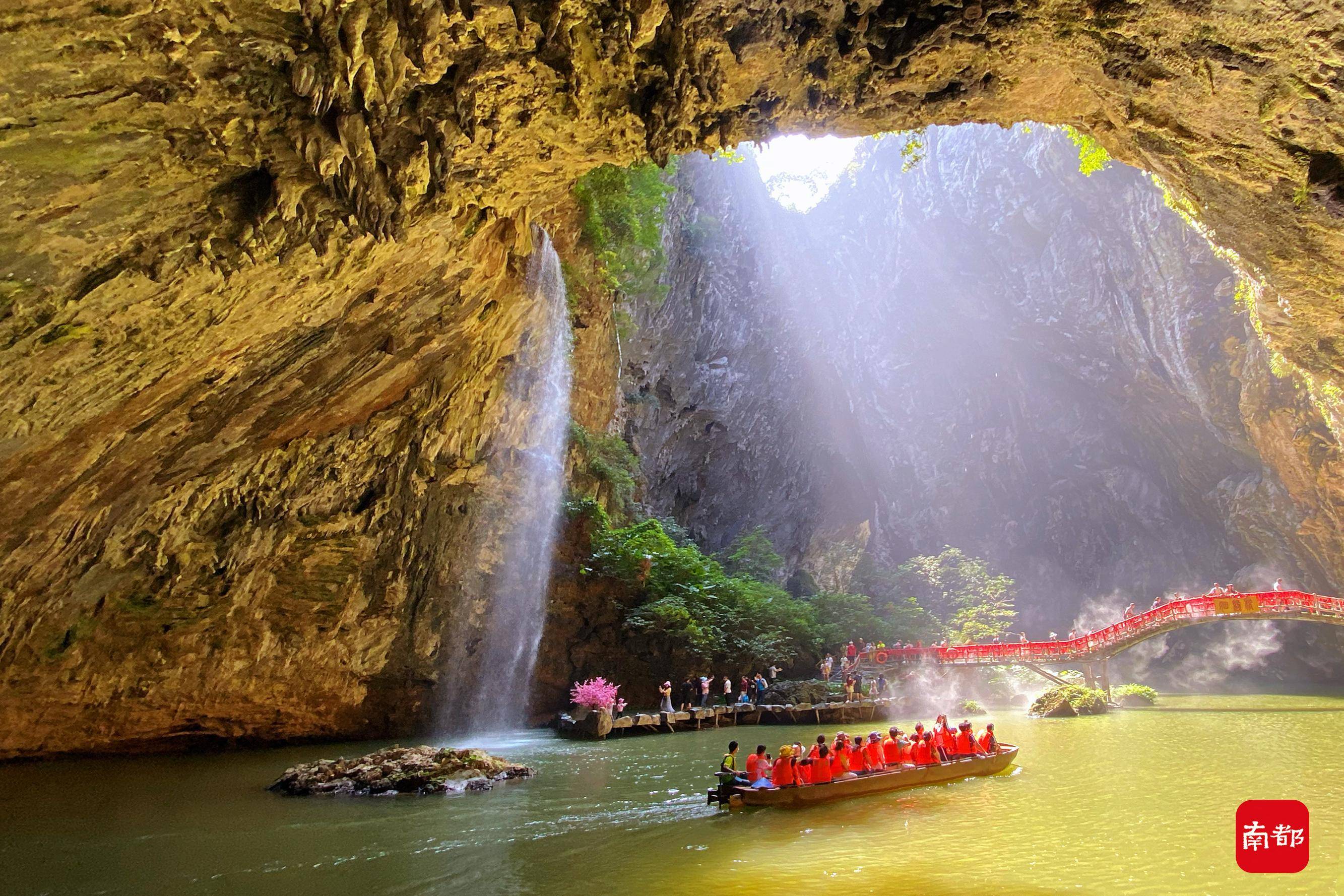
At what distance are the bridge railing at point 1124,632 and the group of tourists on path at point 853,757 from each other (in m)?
10.7

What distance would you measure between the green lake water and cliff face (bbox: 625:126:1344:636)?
16.5 m

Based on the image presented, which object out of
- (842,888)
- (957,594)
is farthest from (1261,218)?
(957,594)

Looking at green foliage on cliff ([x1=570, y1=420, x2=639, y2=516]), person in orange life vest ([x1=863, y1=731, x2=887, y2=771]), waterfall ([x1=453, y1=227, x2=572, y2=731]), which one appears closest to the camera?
person in orange life vest ([x1=863, y1=731, x2=887, y2=771])

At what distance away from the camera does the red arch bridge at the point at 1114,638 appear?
→ 59.3 feet

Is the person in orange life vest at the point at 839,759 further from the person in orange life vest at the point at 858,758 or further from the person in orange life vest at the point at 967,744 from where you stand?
the person in orange life vest at the point at 967,744

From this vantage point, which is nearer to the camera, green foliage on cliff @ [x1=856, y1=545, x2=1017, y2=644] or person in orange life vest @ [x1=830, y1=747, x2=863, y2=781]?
person in orange life vest @ [x1=830, y1=747, x2=863, y2=781]

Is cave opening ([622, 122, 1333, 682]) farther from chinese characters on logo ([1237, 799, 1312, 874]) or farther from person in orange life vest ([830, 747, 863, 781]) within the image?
chinese characters on logo ([1237, 799, 1312, 874])

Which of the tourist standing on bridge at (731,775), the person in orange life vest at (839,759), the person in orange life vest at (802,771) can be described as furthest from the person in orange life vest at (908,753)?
the tourist standing on bridge at (731,775)

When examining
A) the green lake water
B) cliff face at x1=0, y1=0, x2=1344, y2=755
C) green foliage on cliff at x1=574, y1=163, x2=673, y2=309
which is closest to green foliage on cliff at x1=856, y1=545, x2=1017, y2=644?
the green lake water

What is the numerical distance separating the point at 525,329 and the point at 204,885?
27.7 feet

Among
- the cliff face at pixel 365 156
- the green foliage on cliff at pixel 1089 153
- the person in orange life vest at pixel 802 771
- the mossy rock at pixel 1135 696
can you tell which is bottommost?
the mossy rock at pixel 1135 696

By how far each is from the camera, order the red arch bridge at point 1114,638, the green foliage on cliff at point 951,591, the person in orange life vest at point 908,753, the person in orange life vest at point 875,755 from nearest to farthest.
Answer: the person in orange life vest at point 875,755 < the person in orange life vest at point 908,753 < the red arch bridge at point 1114,638 < the green foliage on cliff at point 951,591

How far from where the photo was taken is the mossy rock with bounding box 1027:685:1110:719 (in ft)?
58.1

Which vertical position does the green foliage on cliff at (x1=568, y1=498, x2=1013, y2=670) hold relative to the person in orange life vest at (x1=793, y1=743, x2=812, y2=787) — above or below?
above
